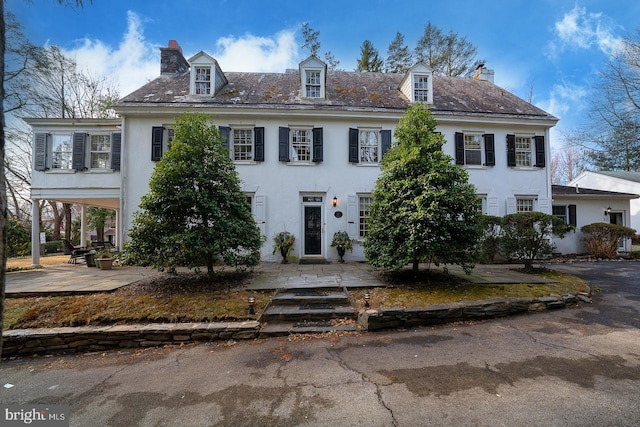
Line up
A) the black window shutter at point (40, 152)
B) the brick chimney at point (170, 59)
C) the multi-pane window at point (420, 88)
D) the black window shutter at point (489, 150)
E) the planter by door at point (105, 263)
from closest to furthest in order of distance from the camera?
the planter by door at point (105, 263) → the black window shutter at point (40, 152) → the black window shutter at point (489, 150) → the multi-pane window at point (420, 88) → the brick chimney at point (170, 59)

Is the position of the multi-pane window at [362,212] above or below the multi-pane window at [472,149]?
below

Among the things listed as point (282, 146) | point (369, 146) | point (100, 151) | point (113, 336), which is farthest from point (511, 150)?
point (100, 151)

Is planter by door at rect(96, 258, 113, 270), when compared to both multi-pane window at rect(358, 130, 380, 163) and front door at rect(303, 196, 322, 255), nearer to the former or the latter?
front door at rect(303, 196, 322, 255)

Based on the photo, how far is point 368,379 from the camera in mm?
3055

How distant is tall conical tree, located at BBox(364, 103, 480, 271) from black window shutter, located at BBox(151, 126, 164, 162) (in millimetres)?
8341

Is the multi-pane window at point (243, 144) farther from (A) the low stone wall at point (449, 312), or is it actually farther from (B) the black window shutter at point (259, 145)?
(A) the low stone wall at point (449, 312)

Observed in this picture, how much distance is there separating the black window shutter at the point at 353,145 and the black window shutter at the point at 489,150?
17.6 ft

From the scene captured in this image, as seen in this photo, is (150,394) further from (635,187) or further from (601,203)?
(635,187)

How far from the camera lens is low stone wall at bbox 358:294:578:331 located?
14.8 ft

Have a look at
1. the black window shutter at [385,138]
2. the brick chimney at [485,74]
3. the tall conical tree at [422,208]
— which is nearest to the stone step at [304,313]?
the tall conical tree at [422,208]

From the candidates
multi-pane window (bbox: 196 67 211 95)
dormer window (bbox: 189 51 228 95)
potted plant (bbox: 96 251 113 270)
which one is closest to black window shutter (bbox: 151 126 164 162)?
dormer window (bbox: 189 51 228 95)

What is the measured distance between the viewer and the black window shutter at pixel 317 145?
997cm

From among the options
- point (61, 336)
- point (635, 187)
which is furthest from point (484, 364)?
point (635, 187)

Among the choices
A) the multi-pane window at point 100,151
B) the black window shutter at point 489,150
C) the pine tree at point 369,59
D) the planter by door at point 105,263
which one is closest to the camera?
the planter by door at point 105,263
